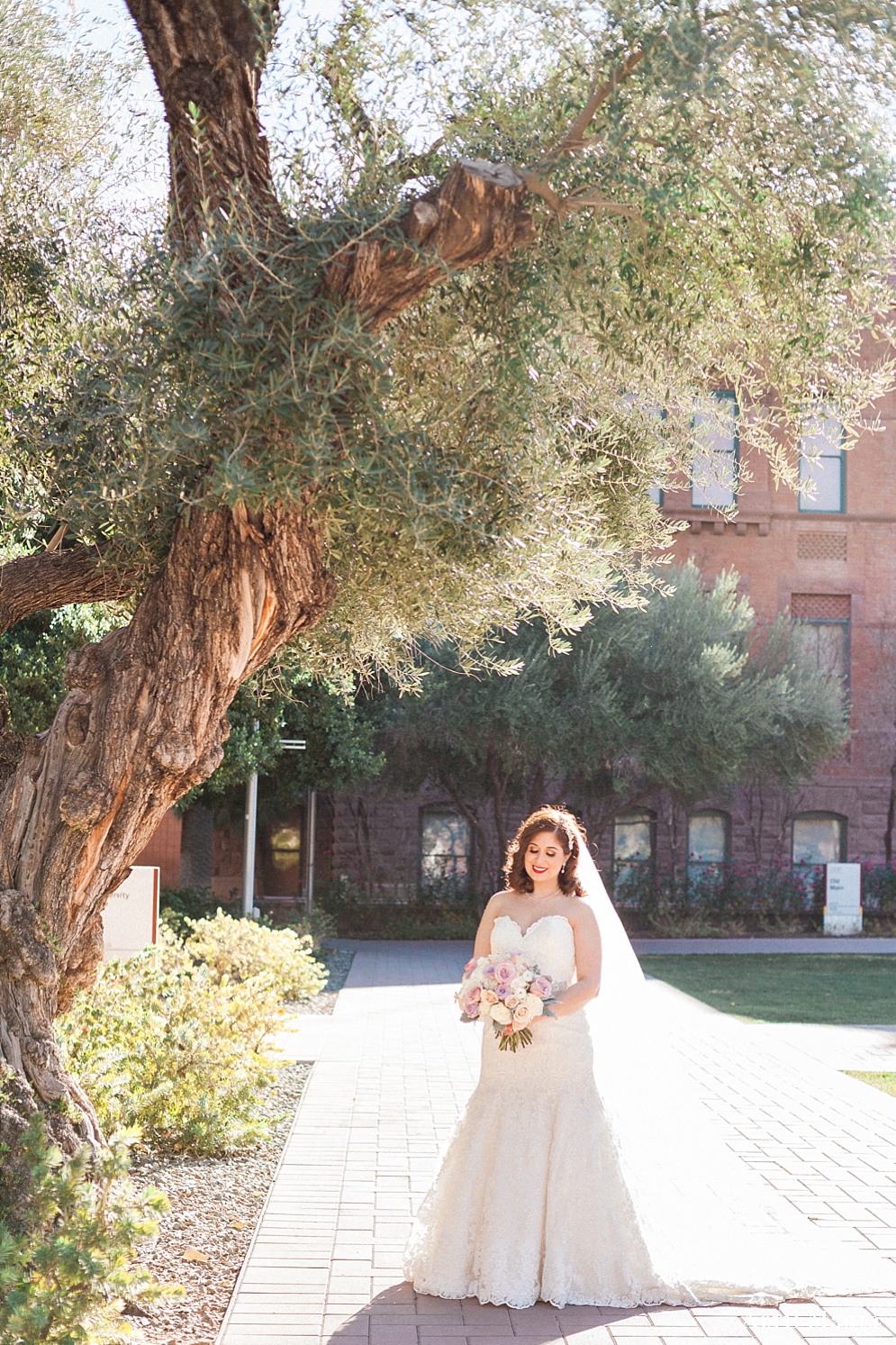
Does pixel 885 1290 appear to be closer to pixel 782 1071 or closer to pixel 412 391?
pixel 412 391

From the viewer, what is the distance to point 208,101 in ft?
15.9

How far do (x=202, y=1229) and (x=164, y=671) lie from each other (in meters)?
2.68

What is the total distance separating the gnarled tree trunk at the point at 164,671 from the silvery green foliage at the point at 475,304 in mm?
194

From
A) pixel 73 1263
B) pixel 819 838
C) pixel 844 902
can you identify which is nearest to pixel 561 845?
pixel 73 1263

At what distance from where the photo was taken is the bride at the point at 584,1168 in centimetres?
489

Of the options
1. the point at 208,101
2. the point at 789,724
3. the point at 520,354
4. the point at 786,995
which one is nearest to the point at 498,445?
the point at 520,354

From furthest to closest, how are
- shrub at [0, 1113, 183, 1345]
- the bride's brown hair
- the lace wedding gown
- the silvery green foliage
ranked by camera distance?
the bride's brown hair → the lace wedding gown → the silvery green foliage → shrub at [0, 1113, 183, 1345]

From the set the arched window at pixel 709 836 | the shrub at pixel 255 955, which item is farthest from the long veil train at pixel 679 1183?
the arched window at pixel 709 836

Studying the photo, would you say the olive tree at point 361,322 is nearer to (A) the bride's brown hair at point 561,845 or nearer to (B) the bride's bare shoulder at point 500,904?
(A) the bride's brown hair at point 561,845

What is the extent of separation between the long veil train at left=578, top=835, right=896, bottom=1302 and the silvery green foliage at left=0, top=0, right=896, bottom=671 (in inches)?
71.3

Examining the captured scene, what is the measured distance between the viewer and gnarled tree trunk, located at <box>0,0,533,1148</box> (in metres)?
4.72

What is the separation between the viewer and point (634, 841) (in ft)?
90.6

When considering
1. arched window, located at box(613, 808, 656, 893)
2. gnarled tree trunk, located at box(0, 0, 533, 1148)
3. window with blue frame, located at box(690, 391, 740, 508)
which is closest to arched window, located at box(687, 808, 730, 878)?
arched window, located at box(613, 808, 656, 893)

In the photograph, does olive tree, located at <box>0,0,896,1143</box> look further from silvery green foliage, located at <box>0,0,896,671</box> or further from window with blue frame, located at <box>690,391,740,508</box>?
window with blue frame, located at <box>690,391,740,508</box>
